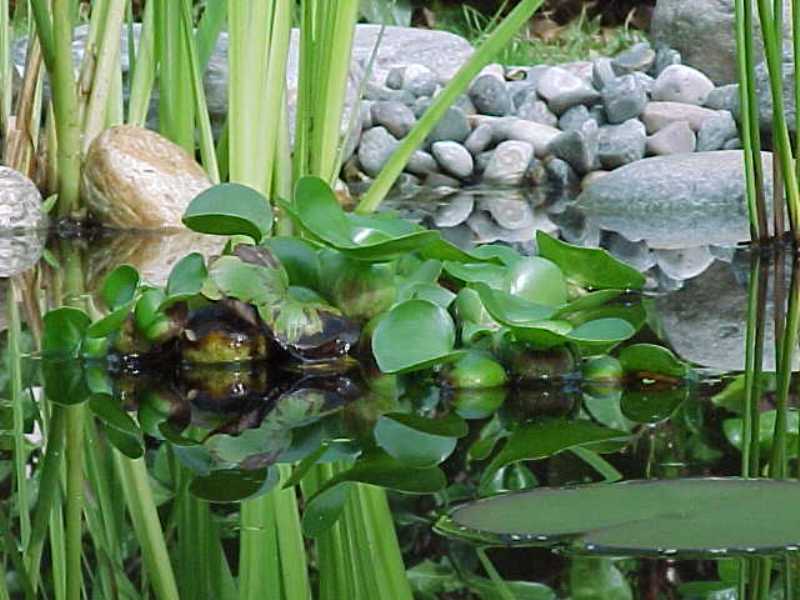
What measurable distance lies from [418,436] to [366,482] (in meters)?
0.21

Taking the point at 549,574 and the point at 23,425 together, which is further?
the point at 23,425

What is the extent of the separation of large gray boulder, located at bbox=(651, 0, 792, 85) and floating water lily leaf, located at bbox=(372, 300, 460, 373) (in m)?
4.78

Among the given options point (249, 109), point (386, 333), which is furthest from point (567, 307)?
point (249, 109)

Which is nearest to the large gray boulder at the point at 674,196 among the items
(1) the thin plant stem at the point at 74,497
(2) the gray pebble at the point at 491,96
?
(2) the gray pebble at the point at 491,96

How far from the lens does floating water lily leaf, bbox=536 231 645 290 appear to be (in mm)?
1874

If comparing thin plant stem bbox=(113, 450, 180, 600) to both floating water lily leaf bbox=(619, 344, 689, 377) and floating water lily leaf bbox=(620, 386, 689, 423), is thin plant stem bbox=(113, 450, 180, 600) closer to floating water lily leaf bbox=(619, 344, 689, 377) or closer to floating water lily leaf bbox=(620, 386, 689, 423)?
floating water lily leaf bbox=(620, 386, 689, 423)

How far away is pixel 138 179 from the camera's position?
4.09m

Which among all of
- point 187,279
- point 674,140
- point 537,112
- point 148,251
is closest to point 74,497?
point 187,279

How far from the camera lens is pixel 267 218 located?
1.87m

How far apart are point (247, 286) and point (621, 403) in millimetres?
455

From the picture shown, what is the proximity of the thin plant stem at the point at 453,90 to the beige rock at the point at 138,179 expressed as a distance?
1.64 metres

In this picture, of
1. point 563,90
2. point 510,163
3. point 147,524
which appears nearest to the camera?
point 147,524

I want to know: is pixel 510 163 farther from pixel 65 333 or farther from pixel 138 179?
pixel 65 333

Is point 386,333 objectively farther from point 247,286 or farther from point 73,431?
point 73,431
